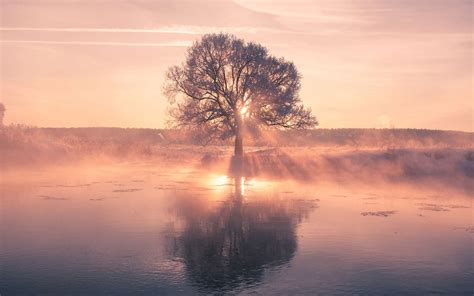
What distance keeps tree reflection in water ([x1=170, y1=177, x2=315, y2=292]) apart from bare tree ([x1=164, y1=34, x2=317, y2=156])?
22.0m

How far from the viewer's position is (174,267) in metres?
9.45

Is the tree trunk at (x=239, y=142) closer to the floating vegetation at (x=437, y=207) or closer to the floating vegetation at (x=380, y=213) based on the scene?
the floating vegetation at (x=437, y=207)

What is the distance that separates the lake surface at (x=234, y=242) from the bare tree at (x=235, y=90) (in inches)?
753

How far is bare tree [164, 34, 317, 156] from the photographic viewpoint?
39.8m

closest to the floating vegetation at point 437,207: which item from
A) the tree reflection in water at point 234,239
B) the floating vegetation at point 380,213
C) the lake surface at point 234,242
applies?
the lake surface at point 234,242

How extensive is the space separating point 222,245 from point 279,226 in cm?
295

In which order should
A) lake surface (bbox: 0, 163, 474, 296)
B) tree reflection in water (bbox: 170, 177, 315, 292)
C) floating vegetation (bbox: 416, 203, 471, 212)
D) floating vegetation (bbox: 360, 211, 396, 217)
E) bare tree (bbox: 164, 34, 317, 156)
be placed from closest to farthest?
lake surface (bbox: 0, 163, 474, 296) → tree reflection in water (bbox: 170, 177, 315, 292) → floating vegetation (bbox: 360, 211, 396, 217) → floating vegetation (bbox: 416, 203, 471, 212) → bare tree (bbox: 164, 34, 317, 156)

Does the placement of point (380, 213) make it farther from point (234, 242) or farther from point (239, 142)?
point (239, 142)

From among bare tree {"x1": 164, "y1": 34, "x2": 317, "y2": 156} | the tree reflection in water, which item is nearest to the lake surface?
the tree reflection in water

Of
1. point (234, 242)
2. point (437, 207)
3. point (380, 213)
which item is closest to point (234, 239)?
point (234, 242)

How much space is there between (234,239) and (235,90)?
29.9 meters

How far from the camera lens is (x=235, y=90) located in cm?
4103

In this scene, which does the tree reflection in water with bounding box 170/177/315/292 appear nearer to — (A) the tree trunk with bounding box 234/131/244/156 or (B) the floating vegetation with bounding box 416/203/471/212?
(B) the floating vegetation with bounding box 416/203/471/212

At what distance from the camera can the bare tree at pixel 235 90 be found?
39.8 m
